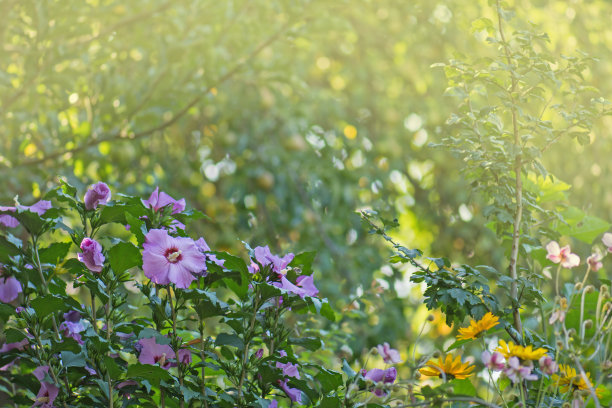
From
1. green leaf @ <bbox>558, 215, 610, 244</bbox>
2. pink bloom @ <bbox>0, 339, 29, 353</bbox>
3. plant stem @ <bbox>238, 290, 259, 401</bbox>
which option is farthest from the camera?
green leaf @ <bbox>558, 215, 610, 244</bbox>

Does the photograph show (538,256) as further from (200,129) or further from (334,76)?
(334,76)

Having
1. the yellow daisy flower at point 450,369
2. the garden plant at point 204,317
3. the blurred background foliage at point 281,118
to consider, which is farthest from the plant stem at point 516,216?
the blurred background foliage at point 281,118

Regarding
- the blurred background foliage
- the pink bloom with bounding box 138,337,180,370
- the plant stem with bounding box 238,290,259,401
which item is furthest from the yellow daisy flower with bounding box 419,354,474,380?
the blurred background foliage

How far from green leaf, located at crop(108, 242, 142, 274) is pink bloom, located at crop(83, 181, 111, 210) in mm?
67

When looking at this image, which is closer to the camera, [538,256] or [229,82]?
[538,256]

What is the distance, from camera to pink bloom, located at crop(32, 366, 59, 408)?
2.68 ft

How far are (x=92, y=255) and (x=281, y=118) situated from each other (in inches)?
78.9

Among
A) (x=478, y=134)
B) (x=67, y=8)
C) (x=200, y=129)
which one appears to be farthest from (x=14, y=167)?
(x=478, y=134)

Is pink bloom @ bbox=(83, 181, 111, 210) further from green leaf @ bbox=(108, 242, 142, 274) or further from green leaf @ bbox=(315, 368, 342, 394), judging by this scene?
green leaf @ bbox=(315, 368, 342, 394)

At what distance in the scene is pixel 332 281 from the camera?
2490mm

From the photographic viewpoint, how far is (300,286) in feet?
2.76

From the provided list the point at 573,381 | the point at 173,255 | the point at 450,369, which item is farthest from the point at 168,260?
the point at 573,381

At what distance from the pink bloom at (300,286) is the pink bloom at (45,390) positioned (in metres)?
0.29

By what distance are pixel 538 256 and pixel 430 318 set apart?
37cm
